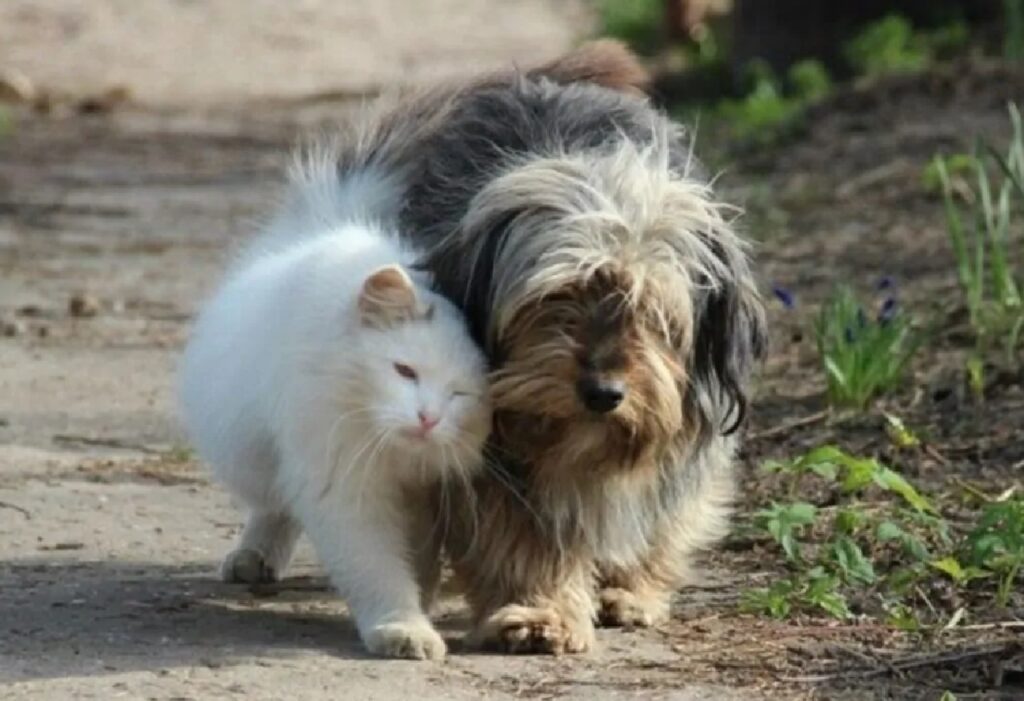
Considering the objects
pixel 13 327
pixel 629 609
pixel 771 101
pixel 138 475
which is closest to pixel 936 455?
pixel 629 609

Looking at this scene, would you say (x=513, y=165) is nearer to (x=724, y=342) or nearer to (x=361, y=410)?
(x=724, y=342)

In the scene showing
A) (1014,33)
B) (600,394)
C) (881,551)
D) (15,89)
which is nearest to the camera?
(600,394)

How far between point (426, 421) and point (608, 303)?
1.41ft

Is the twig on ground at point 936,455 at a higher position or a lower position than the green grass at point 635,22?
lower

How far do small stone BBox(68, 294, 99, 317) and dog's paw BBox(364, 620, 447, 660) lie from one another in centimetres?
490

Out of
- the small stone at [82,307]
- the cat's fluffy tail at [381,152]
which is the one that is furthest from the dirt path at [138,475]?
the cat's fluffy tail at [381,152]

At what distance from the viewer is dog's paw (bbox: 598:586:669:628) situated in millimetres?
5715

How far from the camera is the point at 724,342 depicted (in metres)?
5.43

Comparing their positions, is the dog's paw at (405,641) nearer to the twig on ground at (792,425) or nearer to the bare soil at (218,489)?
the bare soil at (218,489)

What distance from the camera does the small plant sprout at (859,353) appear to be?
7.64 metres

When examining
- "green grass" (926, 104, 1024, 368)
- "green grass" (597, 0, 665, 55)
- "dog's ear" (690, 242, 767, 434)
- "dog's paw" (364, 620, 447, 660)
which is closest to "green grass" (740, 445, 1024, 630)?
"dog's ear" (690, 242, 767, 434)

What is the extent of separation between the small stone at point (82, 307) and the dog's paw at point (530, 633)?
4.81 metres

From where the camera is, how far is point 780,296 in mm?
7785

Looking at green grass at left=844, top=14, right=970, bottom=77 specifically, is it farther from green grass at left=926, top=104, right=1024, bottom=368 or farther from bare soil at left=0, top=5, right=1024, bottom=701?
green grass at left=926, top=104, right=1024, bottom=368
